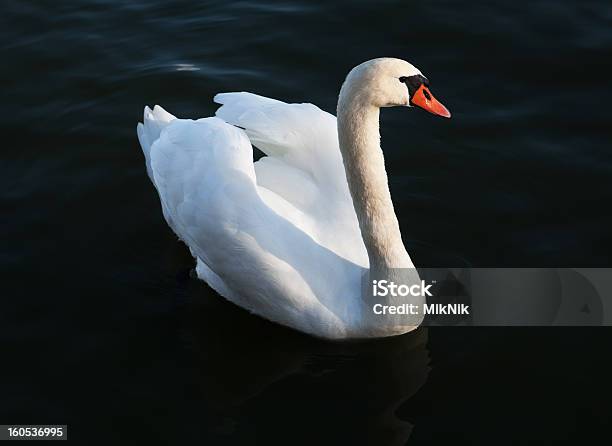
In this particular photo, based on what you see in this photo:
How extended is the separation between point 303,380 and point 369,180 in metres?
1.53

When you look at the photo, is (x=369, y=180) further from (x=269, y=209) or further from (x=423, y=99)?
(x=269, y=209)

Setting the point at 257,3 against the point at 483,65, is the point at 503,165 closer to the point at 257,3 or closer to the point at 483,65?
the point at 483,65

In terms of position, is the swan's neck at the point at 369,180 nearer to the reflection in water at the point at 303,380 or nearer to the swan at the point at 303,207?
the swan at the point at 303,207

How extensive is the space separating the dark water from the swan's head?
1900 mm

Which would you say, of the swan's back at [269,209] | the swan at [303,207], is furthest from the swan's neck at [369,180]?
the swan's back at [269,209]

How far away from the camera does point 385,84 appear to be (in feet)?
19.4

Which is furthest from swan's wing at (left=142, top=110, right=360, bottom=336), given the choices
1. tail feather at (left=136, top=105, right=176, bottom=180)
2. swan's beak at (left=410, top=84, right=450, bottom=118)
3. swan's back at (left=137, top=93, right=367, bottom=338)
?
swan's beak at (left=410, top=84, right=450, bottom=118)

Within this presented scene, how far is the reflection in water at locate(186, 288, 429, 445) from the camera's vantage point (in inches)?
247

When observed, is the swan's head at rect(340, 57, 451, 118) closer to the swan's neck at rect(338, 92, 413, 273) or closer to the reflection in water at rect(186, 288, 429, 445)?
the swan's neck at rect(338, 92, 413, 273)

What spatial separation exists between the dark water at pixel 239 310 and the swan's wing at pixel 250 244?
0.49m

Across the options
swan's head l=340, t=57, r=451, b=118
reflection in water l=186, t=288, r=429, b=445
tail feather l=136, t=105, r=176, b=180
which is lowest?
reflection in water l=186, t=288, r=429, b=445

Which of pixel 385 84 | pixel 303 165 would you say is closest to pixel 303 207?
pixel 303 165

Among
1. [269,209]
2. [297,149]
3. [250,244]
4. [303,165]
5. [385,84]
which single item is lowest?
[250,244]

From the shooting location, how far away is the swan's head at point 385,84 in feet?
19.3
